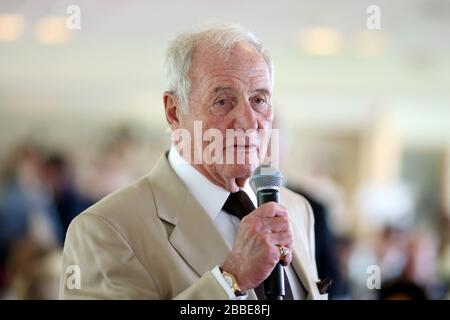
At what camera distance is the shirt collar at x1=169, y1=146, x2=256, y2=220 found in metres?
1.59

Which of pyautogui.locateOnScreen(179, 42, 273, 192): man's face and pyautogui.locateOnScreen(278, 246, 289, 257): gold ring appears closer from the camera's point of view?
pyautogui.locateOnScreen(278, 246, 289, 257): gold ring

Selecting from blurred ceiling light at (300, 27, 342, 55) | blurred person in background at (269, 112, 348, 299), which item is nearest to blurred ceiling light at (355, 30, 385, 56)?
blurred ceiling light at (300, 27, 342, 55)

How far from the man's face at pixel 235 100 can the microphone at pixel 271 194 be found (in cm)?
5

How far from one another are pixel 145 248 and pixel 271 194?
233 millimetres

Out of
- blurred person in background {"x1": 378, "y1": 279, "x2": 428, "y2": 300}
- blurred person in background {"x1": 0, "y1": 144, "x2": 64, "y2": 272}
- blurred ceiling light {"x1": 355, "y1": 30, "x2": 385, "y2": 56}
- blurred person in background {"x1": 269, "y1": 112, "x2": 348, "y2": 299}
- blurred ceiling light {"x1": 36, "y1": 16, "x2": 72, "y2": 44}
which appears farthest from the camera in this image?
blurred ceiling light {"x1": 355, "y1": 30, "x2": 385, "y2": 56}

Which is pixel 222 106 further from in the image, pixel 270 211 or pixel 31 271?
pixel 31 271

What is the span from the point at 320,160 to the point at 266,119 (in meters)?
6.64

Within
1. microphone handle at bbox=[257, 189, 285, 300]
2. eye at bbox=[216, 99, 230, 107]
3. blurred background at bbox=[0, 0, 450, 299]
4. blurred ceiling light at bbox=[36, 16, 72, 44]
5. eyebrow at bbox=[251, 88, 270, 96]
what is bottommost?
blurred background at bbox=[0, 0, 450, 299]

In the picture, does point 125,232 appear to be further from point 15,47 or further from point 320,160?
point 320,160

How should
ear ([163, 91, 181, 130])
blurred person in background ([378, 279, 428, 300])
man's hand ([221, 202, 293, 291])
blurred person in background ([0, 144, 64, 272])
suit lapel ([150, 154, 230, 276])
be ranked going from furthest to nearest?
blurred person in background ([0, 144, 64, 272])
blurred person in background ([378, 279, 428, 300])
ear ([163, 91, 181, 130])
suit lapel ([150, 154, 230, 276])
man's hand ([221, 202, 293, 291])

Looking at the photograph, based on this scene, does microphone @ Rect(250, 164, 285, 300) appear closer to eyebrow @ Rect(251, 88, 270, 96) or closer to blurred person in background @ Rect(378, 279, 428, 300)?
eyebrow @ Rect(251, 88, 270, 96)

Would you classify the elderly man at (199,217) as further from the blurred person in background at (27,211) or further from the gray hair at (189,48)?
the blurred person in background at (27,211)

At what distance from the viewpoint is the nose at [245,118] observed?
4.99 ft

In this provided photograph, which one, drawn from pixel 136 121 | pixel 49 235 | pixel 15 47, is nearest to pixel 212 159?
pixel 49 235
